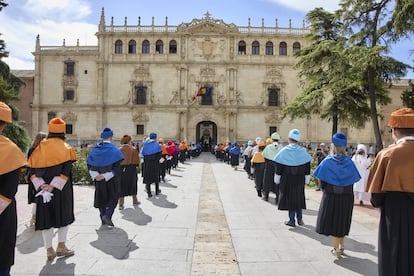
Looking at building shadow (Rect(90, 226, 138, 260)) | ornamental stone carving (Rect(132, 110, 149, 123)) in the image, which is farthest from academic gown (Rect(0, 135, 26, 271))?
ornamental stone carving (Rect(132, 110, 149, 123))

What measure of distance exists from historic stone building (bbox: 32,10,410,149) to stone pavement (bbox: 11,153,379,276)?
3603 centimetres

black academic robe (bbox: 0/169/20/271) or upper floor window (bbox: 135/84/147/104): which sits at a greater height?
upper floor window (bbox: 135/84/147/104)

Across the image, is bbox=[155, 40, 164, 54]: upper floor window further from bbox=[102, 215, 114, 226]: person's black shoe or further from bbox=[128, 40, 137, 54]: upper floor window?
bbox=[102, 215, 114, 226]: person's black shoe

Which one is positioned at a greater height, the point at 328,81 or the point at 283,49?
the point at 283,49

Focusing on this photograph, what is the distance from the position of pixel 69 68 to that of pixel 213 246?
147 feet

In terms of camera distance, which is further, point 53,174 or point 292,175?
point 292,175

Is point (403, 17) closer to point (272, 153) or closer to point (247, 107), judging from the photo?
point (272, 153)

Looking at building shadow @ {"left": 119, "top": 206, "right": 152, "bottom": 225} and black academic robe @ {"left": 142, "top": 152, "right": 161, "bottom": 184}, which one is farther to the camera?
black academic robe @ {"left": 142, "top": 152, "right": 161, "bottom": 184}

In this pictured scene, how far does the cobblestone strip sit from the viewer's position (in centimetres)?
544

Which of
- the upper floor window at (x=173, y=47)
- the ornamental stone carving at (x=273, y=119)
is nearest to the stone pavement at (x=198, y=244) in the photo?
the ornamental stone carving at (x=273, y=119)

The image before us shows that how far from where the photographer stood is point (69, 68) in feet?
155

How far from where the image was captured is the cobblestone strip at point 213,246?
5441 mm

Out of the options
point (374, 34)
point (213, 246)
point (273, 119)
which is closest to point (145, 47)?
point (273, 119)

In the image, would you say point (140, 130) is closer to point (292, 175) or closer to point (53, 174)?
point (292, 175)
